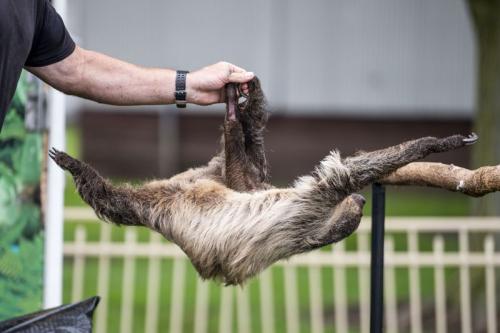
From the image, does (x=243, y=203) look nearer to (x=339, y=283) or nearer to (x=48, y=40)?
(x=48, y=40)

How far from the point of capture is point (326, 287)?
8.38 m

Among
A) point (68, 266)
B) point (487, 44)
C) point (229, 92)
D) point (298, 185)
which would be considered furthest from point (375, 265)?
point (68, 266)

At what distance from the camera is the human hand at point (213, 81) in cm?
288

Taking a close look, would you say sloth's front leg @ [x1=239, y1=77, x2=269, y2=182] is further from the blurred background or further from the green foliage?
the blurred background

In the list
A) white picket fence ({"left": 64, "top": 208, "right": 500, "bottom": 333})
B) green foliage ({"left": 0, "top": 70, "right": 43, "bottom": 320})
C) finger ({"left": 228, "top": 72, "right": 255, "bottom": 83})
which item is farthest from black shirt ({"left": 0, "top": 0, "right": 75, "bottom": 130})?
white picket fence ({"left": 64, "top": 208, "right": 500, "bottom": 333})

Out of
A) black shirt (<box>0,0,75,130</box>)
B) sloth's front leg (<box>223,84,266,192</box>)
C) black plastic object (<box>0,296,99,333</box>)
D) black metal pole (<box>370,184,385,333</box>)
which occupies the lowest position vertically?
black plastic object (<box>0,296,99,333</box>)

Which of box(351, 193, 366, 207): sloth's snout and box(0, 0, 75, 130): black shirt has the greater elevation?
box(0, 0, 75, 130): black shirt

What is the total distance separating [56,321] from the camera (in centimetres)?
299

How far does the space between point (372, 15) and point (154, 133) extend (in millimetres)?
4183

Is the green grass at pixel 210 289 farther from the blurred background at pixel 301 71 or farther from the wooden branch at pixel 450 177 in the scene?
the wooden branch at pixel 450 177

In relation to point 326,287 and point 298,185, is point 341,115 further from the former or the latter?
point 298,185

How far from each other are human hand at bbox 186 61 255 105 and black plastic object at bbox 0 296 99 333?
872mm

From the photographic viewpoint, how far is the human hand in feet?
9.45

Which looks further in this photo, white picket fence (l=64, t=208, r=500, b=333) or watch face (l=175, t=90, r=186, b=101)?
white picket fence (l=64, t=208, r=500, b=333)
